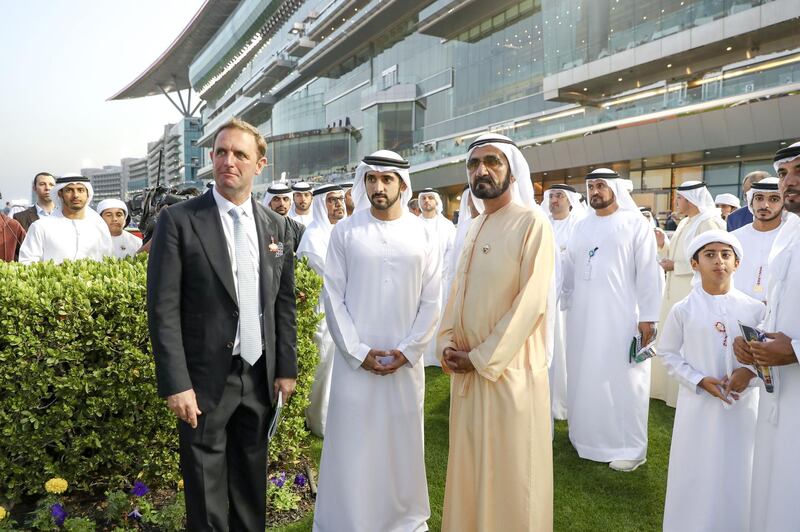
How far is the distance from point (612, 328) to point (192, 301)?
137 inches

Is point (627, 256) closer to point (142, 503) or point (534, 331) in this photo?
point (534, 331)

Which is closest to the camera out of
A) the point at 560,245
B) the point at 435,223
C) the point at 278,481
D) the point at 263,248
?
the point at 263,248

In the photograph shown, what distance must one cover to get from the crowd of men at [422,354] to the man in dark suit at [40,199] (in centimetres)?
587

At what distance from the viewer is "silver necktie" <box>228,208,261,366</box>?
2545mm

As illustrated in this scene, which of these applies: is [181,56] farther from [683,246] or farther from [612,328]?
[612,328]

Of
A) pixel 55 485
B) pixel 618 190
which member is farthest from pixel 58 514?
pixel 618 190

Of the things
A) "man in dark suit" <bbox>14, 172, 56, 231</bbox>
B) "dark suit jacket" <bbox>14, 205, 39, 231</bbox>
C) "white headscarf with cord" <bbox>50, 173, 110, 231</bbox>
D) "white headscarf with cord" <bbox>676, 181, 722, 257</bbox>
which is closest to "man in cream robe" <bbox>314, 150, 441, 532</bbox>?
"white headscarf with cord" <bbox>50, 173, 110, 231</bbox>

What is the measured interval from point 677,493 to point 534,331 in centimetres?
129

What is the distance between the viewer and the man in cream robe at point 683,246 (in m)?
5.87

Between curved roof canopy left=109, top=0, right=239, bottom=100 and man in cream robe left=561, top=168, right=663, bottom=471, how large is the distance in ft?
270

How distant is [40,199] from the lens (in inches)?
304

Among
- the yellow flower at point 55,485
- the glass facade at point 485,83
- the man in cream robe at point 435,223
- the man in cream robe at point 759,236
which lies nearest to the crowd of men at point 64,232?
the yellow flower at point 55,485

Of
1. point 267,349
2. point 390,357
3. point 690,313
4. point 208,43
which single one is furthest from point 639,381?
point 208,43

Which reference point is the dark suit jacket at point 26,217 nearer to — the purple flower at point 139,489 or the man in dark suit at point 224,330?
the purple flower at point 139,489
